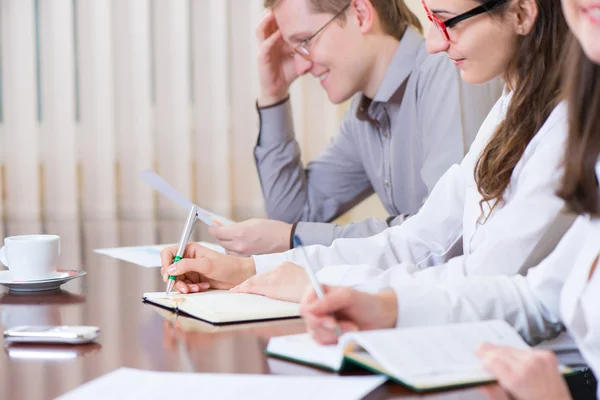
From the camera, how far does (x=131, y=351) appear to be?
0.91 meters

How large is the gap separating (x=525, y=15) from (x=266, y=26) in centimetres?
117

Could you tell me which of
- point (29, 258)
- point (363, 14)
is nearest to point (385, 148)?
point (363, 14)

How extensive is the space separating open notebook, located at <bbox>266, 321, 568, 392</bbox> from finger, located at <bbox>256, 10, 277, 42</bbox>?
1581mm

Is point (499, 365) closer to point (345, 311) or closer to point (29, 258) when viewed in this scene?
point (345, 311)

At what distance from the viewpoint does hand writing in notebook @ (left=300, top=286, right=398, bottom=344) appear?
0.86m

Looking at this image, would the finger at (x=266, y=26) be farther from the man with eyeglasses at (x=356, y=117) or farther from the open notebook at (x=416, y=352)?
the open notebook at (x=416, y=352)

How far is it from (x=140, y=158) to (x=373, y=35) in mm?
1271

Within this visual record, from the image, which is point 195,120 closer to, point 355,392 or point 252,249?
point 252,249

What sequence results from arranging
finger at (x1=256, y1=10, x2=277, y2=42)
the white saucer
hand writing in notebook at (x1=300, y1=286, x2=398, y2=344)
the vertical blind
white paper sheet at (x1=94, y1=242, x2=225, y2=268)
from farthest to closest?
the vertical blind, finger at (x1=256, y1=10, x2=277, y2=42), white paper sheet at (x1=94, y1=242, x2=225, y2=268), the white saucer, hand writing in notebook at (x1=300, y1=286, x2=398, y2=344)

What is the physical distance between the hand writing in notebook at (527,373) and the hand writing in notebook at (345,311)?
0.55 feet

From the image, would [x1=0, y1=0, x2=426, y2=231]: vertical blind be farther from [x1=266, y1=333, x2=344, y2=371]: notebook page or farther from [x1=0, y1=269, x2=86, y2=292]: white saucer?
[x1=266, y1=333, x2=344, y2=371]: notebook page

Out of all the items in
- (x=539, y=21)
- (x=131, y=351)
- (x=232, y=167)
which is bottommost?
(x=131, y=351)

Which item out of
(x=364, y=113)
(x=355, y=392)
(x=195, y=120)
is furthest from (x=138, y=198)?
(x=355, y=392)

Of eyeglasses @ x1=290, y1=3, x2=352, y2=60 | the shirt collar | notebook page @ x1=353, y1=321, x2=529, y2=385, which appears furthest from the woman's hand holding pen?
eyeglasses @ x1=290, y1=3, x2=352, y2=60
